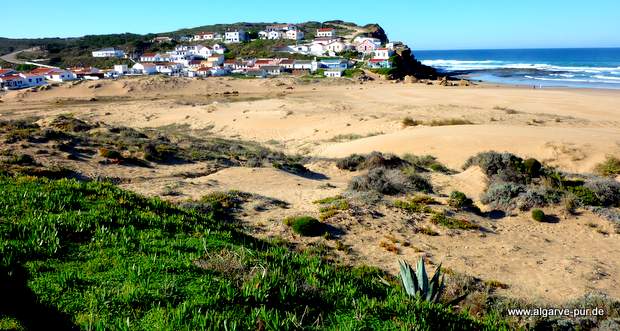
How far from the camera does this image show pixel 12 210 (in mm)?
6785

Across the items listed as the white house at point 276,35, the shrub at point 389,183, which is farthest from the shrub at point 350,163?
the white house at point 276,35

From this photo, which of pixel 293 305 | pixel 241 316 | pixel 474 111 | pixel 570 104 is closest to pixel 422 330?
pixel 293 305

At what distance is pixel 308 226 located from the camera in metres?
12.2

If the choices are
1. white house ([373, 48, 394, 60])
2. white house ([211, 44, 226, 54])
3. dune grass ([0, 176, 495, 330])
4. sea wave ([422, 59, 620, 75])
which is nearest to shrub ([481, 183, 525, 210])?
dune grass ([0, 176, 495, 330])

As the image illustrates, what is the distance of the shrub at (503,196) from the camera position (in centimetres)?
1469

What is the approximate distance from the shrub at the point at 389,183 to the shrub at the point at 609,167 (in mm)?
9913

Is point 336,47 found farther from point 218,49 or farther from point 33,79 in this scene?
point 33,79

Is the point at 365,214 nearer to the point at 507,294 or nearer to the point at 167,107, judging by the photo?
the point at 507,294

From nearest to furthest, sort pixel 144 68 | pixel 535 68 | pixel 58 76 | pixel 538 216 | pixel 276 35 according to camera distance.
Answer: pixel 538 216 < pixel 58 76 < pixel 144 68 < pixel 535 68 < pixel 276 35

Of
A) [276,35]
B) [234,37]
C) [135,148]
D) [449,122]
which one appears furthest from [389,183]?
[276,35]

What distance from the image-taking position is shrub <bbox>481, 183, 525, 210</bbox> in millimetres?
14689

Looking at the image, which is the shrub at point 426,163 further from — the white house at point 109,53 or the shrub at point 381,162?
the white house at point 109,53

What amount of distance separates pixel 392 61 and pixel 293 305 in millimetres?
90721

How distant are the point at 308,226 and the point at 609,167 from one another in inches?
691
